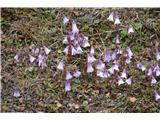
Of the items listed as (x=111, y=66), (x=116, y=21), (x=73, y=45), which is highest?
(x=116, y=21)

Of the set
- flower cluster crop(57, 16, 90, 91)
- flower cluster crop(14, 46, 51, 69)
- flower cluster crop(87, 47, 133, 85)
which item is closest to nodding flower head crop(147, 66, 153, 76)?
flower cluster crop(87, 47, 133, 85)

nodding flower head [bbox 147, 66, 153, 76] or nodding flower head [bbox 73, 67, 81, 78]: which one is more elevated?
nodding flower head [bbox 147, 66, 153, 76]

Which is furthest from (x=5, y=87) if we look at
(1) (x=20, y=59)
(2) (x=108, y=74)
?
(2) (x=108, y=74)

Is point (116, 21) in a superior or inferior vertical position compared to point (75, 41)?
superior

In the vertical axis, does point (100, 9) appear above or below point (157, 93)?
above

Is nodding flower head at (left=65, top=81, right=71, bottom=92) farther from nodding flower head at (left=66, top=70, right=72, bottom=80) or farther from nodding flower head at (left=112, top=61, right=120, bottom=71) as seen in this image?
nodding flower head at (left=112, top=61, right=120, bottom=71)

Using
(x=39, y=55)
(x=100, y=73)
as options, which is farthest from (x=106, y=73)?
(x=39, y=55)

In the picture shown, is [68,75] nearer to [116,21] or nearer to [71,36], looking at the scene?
[71,36]
